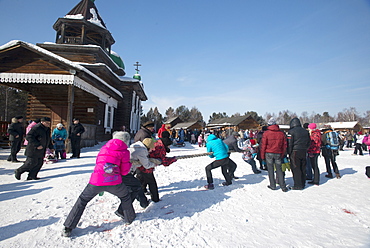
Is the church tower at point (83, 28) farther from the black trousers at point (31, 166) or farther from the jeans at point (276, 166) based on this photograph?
the jeans at point (276, 166)

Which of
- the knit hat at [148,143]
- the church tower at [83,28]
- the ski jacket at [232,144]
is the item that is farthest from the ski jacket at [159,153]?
the church tower at [83,28]

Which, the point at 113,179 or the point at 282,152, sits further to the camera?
the point at 282,152

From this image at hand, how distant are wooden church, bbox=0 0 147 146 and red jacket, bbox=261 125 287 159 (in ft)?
29.9

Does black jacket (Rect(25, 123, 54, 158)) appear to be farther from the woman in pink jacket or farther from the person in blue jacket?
the person in blue jacket

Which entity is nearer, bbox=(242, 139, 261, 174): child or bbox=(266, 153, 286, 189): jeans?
bbox=(266, 153, 286, 189): jeans

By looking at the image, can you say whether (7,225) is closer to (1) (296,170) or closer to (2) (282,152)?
(2) (282,152)

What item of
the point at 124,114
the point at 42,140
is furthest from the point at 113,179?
the point at 124,114

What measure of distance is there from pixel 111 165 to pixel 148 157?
3.88 ft

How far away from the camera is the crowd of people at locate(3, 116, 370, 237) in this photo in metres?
2.76

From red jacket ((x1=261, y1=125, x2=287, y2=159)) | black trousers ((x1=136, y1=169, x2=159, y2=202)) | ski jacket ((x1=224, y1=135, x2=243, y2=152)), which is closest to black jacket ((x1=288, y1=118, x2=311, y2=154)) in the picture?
red jacket ((x1=261, y1=125, x2=287, y2=159))

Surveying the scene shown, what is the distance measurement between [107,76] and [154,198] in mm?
15209

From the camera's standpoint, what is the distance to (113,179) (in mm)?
2770

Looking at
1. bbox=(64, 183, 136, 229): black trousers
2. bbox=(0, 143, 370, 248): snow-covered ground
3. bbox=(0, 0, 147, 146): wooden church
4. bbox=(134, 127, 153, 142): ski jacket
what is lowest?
bbox=(0, 143, 370, 248): snow-covered ground

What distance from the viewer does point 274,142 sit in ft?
15.8
